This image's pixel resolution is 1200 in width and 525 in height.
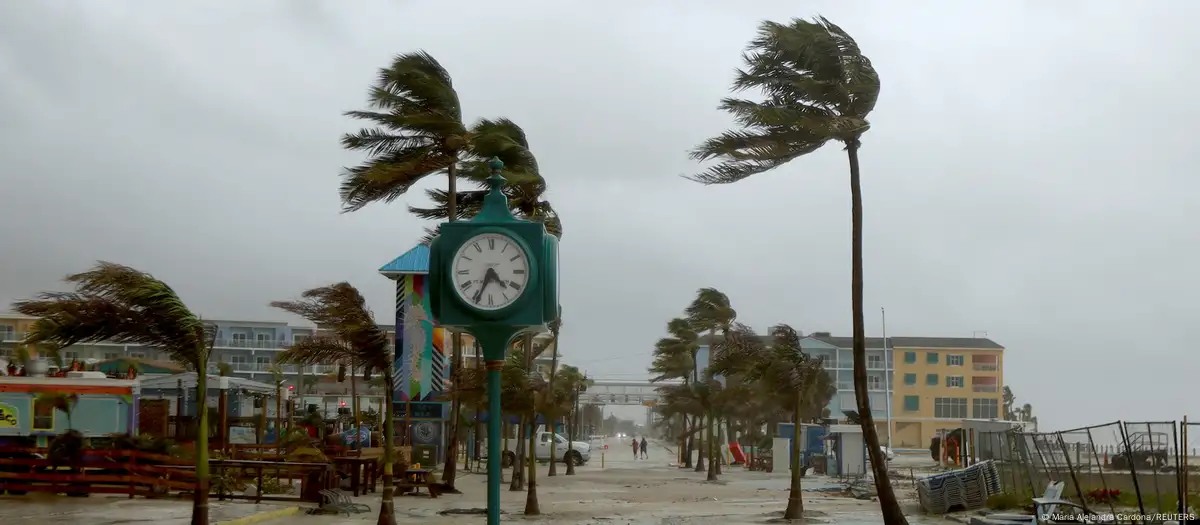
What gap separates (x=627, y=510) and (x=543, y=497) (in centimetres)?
499

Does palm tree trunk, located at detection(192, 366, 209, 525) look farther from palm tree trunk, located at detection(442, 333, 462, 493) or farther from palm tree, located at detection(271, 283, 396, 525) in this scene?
palm tree trunk, located at detection(442, 333, 462, 493)

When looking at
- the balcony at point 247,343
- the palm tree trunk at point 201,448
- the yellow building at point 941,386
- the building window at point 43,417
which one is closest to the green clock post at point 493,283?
the palm tree trunk at point 201,448

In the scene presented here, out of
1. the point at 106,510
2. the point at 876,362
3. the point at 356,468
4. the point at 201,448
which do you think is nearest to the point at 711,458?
the point at 356,468

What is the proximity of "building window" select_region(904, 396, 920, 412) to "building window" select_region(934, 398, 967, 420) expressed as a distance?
179 cm

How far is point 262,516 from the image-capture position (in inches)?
764

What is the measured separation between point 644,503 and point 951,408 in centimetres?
9161

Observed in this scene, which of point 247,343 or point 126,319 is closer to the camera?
point 126,319

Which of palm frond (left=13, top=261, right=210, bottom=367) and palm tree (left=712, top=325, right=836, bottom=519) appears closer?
palm frond (left=13, top=261, right=210, bottom=367)

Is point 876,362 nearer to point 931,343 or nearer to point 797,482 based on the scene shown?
point 931,343

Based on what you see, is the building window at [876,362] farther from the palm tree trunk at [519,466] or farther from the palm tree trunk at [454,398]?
the palm tree trunk at [454,398]

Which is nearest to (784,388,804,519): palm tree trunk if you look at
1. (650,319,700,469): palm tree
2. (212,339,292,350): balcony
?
(650,319,700,469): palm tree

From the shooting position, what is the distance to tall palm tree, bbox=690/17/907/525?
1798 centimetres

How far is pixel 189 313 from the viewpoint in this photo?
1407 cm

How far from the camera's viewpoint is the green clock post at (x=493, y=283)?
805cm
